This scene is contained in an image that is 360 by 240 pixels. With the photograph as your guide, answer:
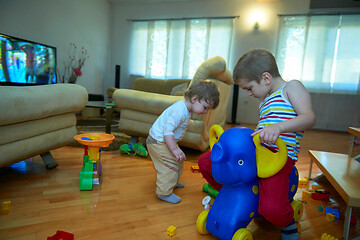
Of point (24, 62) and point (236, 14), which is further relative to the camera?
point (236, 14)

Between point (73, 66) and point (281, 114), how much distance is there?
4190 millimetres

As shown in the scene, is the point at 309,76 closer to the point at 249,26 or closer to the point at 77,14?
the point at 249,26

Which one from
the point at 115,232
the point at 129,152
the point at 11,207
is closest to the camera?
the point at 115,232

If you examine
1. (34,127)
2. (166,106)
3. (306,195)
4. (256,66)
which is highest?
(256,66)

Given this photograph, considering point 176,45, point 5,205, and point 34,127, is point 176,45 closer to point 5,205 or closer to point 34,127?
point 34,127

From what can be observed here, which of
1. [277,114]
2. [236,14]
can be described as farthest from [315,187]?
[236,14]

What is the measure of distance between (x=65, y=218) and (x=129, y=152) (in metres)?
1.10

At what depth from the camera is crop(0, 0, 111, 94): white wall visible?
313 centimetres

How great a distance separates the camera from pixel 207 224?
3.16ft

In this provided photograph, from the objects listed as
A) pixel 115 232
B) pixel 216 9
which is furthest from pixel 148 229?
pixel 216 9

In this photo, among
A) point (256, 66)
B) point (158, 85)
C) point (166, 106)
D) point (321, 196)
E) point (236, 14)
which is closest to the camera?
point (256, 66)

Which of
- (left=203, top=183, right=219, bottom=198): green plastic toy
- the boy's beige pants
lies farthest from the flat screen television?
(left=203, top=183, right=219, bottom=198): green plastic toy

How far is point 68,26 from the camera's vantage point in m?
4.07

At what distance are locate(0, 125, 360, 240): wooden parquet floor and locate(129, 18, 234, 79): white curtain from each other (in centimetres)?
364
